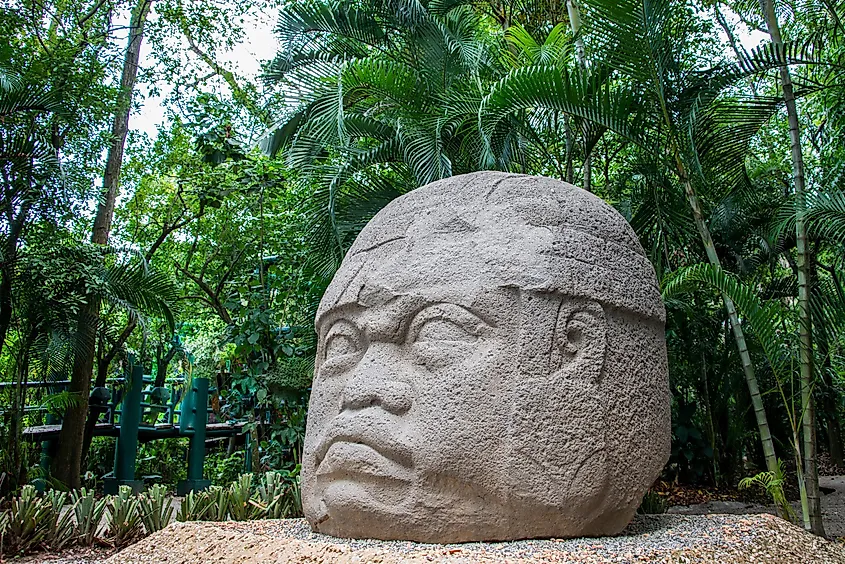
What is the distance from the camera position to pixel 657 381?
335cm

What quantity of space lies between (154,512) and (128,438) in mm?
4376

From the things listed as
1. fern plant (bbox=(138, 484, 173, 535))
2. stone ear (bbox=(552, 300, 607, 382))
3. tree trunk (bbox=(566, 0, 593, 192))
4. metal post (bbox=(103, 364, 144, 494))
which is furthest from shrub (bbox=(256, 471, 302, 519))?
metal post (bbox=(103, 364, 144, 494))

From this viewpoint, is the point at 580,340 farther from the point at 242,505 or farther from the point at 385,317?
the point at 242,505

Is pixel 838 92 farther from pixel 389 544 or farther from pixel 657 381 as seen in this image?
pixel 389 544

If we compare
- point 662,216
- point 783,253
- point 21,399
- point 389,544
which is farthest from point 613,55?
point 21,399

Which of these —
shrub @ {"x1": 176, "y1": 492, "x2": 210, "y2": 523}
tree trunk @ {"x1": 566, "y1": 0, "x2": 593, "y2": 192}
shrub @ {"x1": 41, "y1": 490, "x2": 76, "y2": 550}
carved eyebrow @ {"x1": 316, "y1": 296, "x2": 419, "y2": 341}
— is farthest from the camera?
tree trunk @ {"x1": 566, "y1": 0, "x2": 593, "y2": 192}

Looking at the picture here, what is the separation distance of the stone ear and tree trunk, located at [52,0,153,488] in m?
5.79

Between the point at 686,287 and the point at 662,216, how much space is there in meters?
1.09

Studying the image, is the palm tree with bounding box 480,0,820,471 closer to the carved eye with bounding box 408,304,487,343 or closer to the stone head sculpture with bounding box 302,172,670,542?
the stone head sculpture with bounding box 302,172,670,542

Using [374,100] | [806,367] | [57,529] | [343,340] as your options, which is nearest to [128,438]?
[57,529]

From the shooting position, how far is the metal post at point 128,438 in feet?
28.5

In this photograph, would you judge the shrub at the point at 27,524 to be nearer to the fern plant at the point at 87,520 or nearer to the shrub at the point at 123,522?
the fern plant at the point at 87,520

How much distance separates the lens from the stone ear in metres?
3.04

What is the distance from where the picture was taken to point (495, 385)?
2955 millimetres
